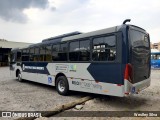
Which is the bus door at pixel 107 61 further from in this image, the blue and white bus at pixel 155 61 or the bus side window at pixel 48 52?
the blue and white bus at pixel 155 61

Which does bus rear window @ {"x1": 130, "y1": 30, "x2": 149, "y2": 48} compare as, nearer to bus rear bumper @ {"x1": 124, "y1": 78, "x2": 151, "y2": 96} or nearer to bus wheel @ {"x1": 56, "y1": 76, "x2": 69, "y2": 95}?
bus rear bumper @ {"x1": 124, "y1": 78, "x2": 151, "y2": 96}

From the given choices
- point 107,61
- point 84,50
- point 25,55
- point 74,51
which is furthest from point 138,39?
point 25,55

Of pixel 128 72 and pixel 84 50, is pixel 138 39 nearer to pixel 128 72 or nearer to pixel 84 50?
pixel 128 72

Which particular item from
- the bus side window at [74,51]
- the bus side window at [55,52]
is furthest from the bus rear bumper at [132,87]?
the bus side window at [55,52]

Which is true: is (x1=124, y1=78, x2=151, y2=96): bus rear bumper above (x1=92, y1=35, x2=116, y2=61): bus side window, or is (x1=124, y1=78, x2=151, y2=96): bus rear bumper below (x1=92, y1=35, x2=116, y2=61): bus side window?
below

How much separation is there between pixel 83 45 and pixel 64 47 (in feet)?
4.98

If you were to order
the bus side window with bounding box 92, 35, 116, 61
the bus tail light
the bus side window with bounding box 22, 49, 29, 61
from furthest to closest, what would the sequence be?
the bus side window with bounding box 22, 49, 29, 61, the bus side window with bounding box 92, 35, 116, 61, the bus tail light

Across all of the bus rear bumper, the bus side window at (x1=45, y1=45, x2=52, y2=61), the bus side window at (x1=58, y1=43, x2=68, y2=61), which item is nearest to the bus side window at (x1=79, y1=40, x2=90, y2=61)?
the bus side window at (x1=58, y1=43, x2=68, y2=61)

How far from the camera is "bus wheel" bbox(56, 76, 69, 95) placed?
950 cm

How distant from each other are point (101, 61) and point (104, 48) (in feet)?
1.74

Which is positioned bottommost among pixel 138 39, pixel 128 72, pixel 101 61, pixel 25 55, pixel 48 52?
pixel 128 72

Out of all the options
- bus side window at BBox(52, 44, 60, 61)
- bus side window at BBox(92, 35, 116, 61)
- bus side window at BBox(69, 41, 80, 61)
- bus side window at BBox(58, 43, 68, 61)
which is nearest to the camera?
bus side window at BBox(92, 35, 116, 61)

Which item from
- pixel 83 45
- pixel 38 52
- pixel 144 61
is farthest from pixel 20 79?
pixel 144 61

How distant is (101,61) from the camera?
761 centimetres
